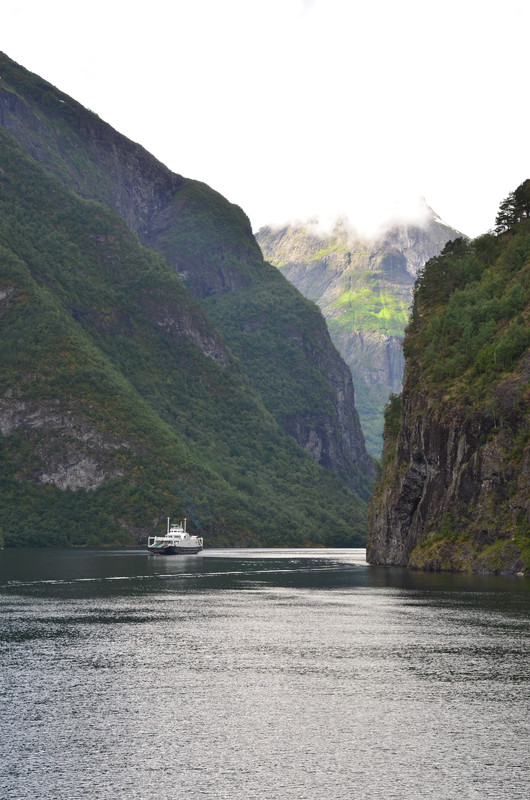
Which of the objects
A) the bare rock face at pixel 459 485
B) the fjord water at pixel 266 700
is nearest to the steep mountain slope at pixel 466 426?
the bare rock face at pixel 459 485

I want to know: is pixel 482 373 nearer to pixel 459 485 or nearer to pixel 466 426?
pixel 466 426

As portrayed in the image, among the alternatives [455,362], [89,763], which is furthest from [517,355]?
[89,763]

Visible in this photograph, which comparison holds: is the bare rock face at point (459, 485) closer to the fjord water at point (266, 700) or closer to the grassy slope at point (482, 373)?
the grassy slope at point (482, 373)

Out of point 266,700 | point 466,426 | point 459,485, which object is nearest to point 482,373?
point 466,426

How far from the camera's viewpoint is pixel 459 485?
137500 millimetres

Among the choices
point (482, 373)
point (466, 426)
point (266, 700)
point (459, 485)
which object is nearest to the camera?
point (266, 700)

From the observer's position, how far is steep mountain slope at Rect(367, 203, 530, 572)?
420 feet

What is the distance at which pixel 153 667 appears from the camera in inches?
2111

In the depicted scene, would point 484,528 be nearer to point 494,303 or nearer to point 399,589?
point 399,589

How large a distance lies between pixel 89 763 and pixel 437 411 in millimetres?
118766

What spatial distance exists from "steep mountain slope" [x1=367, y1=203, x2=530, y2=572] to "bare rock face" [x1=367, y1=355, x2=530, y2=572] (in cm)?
16

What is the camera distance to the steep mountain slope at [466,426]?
420 ft

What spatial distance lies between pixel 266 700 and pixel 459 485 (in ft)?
318

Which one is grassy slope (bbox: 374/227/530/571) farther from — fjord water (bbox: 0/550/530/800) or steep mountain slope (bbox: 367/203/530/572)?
fjord water (bbox: 0/550/530/800)
